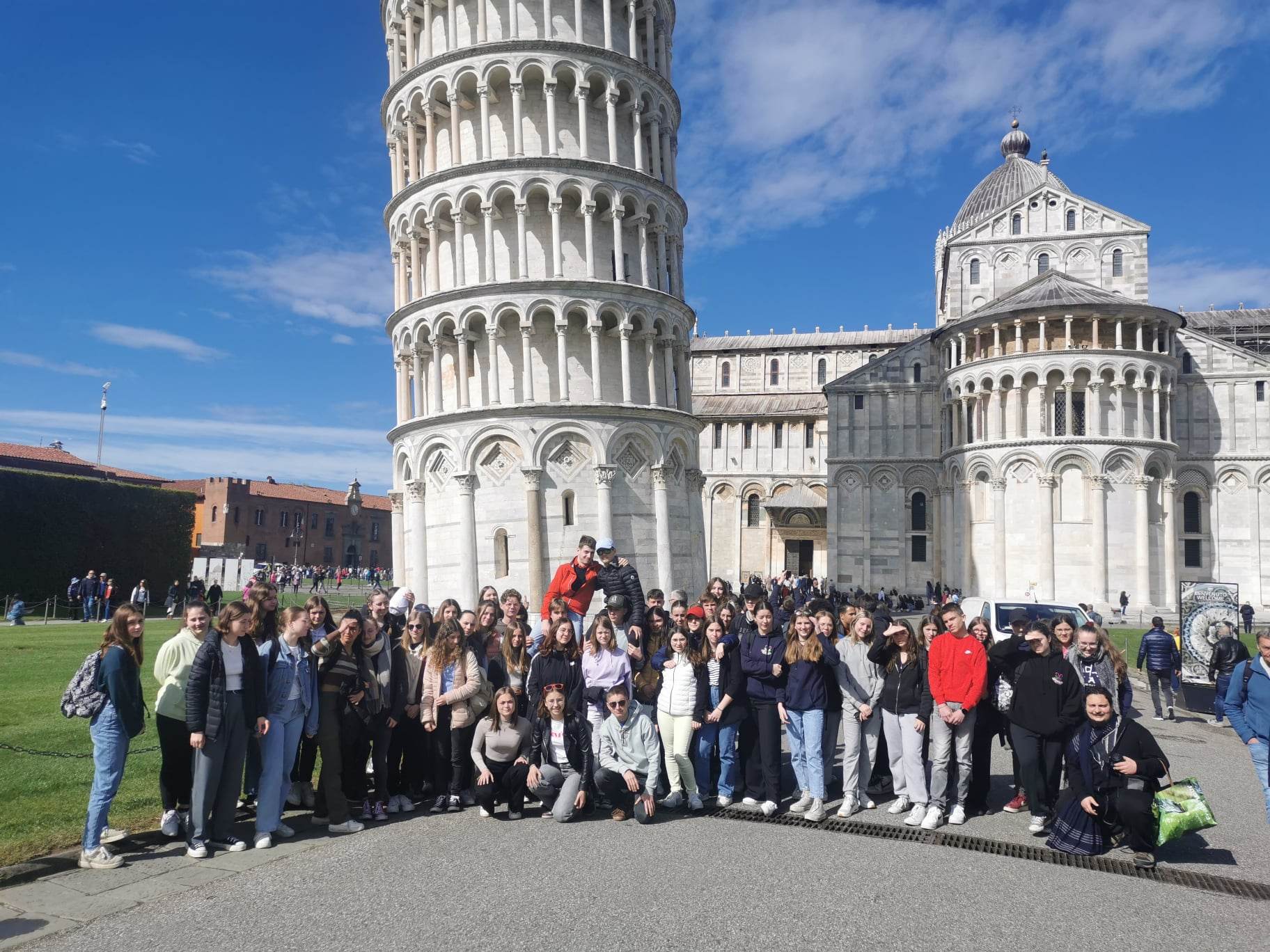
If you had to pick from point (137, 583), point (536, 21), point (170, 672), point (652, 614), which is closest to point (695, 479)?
point (536, 21)

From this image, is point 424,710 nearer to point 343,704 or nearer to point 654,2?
point 343,704

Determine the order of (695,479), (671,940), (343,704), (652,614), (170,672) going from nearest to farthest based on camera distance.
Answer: (671,940) → (170,672) → (343,704) → (652,614) → (695,479)

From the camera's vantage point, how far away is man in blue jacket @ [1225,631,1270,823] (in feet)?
27.1

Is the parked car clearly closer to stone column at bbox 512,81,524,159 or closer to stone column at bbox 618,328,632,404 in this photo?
stone column at bbox 618,328,632,404

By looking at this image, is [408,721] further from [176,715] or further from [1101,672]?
[1101,672]

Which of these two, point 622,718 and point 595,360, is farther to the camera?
point 595,360

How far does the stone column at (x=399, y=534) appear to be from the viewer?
3031 centimetres

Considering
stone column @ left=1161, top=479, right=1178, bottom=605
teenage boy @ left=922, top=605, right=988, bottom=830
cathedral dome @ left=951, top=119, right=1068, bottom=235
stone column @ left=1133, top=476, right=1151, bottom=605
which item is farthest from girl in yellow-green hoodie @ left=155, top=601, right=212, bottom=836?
cathedral dome @ left=951, top=119, right=1068, bottom=235

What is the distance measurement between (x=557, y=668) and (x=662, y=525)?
1848 cm

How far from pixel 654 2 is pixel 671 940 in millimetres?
32755

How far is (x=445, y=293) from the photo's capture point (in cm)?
2786

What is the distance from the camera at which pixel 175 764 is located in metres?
8.34

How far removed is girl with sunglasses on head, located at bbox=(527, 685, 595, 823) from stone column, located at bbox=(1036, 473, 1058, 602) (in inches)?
1523

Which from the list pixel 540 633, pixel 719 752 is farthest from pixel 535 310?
pixel 719 752
